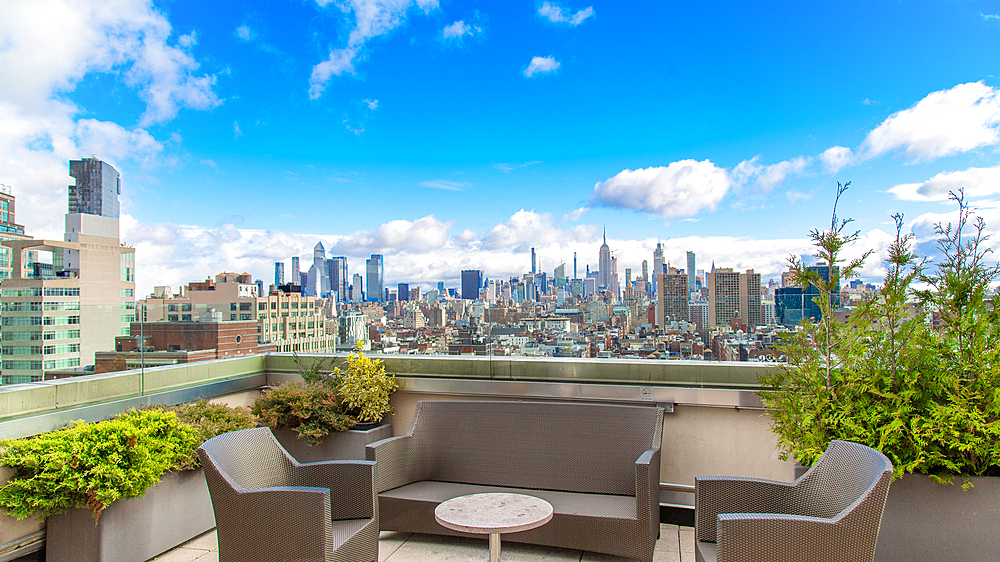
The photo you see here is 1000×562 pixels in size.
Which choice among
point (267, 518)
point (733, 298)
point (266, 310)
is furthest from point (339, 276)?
point (733, 298)

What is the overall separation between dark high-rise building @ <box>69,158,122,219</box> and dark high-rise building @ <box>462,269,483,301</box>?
10.1ft

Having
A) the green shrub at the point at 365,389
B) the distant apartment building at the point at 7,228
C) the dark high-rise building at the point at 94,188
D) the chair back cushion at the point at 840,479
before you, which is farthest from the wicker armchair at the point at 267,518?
the dark high-rise building at the point at 94,188

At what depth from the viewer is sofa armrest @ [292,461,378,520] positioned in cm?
273

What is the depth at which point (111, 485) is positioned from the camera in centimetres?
261

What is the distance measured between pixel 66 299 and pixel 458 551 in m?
3.00

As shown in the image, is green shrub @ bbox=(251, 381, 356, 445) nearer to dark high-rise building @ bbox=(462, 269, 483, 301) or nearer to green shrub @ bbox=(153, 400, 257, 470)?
green shrub @ bbox=(153, 400, 257, 470)

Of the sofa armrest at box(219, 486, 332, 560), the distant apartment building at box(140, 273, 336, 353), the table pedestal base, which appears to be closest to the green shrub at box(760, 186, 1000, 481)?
the table pedestal base

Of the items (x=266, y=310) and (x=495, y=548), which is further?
(x=266, y=310)

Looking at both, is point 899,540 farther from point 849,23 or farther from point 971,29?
point 849,23

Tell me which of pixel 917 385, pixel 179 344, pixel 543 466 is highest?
pixel 179 344

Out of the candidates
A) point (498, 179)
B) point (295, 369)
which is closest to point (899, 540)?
point (295, 369)

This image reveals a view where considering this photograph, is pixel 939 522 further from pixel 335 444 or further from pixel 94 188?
pixel 94 188

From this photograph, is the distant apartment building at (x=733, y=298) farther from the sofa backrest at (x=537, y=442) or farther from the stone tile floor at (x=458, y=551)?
the stone tile floor at (x=458, y=551)

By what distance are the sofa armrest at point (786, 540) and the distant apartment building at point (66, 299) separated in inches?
152
